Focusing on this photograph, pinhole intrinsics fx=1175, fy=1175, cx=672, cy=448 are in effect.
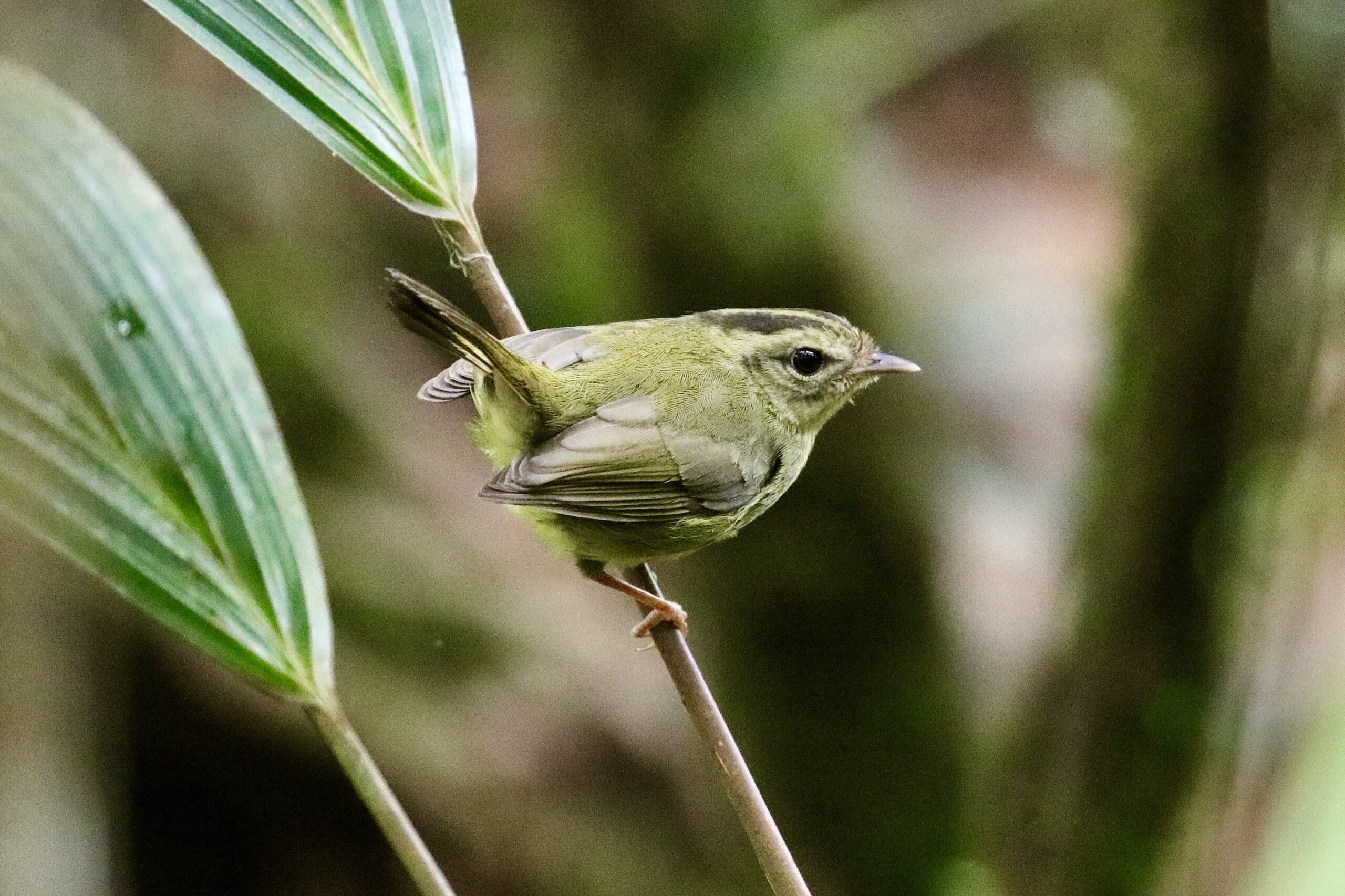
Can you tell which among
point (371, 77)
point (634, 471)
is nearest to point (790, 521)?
point (634, 471)

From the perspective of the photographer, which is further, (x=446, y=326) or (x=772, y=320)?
(x=772, y=320)

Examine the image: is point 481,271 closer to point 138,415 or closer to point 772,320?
point 138,415

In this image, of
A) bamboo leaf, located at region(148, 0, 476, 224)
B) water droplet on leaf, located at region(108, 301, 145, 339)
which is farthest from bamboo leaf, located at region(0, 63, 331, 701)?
bamboo leaf, located at region(148, 0, 476, 224)

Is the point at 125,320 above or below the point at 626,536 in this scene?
above

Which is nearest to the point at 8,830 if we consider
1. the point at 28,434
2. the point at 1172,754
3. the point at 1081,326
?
the point at 28,434

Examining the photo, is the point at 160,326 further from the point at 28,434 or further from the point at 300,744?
the point at 300,744

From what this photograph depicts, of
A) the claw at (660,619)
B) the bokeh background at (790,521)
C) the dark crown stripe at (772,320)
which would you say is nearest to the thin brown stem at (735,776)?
the claw at (660,619)

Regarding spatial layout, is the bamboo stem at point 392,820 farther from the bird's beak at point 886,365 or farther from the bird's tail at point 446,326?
the bird's beak at point 886,365
